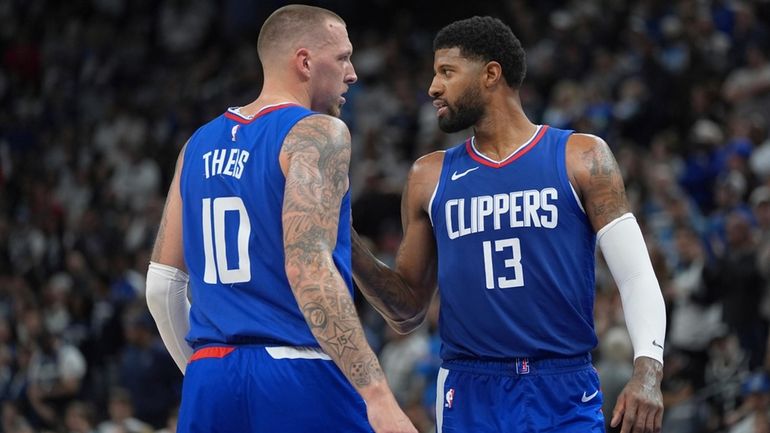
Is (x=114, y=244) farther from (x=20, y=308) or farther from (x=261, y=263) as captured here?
(x=261, y=263)

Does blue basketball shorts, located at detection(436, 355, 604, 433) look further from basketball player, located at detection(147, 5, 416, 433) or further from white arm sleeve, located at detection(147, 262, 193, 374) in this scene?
white arm sleeve, located at detection(147, 262, 193, 374)

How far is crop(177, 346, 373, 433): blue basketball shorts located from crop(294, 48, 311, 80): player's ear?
1125 mm

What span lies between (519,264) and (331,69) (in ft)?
3.89

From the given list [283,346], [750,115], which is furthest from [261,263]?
[750,115]

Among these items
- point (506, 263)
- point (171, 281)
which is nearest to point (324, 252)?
point (171, 281)

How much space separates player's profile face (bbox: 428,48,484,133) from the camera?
571 cm

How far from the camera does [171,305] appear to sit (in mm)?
5301

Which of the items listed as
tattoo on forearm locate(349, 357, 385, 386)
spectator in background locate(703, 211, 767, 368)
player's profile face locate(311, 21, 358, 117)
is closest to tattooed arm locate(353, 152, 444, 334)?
player's profile face locate(311, 21, 358, 117)

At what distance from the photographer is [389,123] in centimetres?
1730

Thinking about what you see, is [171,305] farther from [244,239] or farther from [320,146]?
[320,146]

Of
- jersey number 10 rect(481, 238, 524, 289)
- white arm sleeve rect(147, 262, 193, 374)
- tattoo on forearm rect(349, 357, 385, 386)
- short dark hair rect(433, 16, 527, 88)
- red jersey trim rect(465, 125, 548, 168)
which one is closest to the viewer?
tattoo on forearm rect(349, 357, 385, 386)

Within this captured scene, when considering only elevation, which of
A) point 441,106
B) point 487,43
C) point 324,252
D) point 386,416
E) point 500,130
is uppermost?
point 487,43

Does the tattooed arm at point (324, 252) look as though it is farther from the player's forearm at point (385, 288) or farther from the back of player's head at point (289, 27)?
the player's forearm at point (385, 288)

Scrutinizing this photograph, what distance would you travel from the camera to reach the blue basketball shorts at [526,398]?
5.30 m
